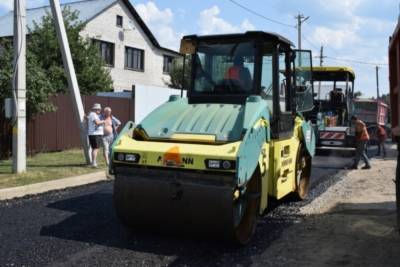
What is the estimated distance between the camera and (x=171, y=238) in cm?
670

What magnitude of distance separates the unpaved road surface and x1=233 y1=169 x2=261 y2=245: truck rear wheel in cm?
17

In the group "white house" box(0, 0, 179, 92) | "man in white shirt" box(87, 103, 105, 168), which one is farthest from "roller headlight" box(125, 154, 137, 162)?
"white house" box(0, 0, 179, 92)

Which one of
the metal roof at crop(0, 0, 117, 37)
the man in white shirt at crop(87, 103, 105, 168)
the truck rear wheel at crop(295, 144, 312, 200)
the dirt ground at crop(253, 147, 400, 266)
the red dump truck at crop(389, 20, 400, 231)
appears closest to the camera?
the dirt ground at crop(253, 147, 400, 266)

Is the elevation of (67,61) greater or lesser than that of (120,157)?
greater

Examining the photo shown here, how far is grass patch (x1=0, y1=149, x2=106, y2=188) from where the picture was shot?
11.3m

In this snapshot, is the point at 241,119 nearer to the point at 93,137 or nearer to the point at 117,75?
the point at 93,137

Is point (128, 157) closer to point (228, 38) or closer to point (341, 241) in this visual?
point (228, 38)

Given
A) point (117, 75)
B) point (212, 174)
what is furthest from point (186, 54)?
point (117, 75)

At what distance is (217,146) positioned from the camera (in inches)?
238

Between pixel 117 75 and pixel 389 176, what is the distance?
81.3ft

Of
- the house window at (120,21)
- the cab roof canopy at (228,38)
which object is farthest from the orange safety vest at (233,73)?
the house window at (120,21)

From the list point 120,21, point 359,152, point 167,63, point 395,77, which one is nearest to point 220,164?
point 395,77

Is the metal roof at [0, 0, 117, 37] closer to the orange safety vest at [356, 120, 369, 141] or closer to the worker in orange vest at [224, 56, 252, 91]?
the orange safety vest at [356, 120, 369, 141]

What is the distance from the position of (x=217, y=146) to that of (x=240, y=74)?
5.59ft
